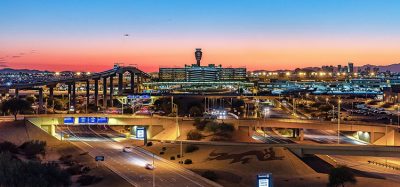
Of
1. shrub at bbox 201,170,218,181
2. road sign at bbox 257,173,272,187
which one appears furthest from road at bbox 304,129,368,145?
road sign at bbox 257,173,272,187

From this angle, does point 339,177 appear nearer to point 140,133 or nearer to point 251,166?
point 251,166

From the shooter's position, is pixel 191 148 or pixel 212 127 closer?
pixel 191 148

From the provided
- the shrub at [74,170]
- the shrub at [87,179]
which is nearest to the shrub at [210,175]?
the shrub at [87,179]

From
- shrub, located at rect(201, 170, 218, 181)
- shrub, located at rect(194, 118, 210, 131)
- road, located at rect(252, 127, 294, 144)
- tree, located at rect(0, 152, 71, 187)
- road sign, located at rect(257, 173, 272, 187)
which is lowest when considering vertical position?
road, located at rect(252, 127, 294, 144)

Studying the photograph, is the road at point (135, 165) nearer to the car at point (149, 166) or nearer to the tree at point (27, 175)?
the car at point (149, 166)

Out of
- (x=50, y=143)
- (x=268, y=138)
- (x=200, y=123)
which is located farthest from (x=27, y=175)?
(x=268, y=138)

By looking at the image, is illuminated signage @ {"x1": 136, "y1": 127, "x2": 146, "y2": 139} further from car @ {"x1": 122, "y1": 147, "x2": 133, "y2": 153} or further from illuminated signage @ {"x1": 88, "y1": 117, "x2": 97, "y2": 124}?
car @ {"x1": 122, "y1": 147, "x2": 133, "y2": 153}
